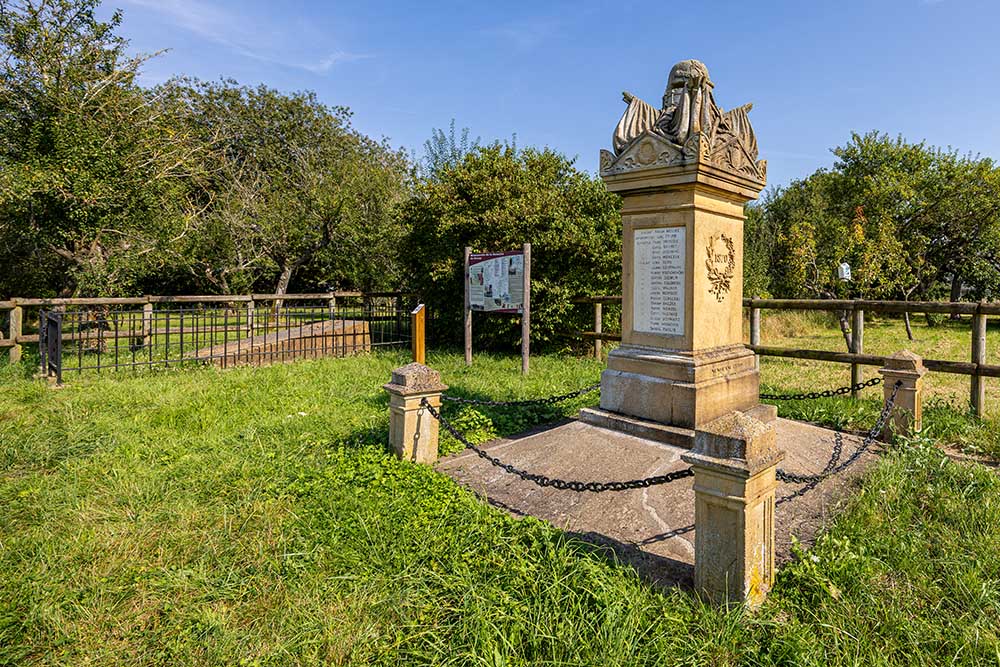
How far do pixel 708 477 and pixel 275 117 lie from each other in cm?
3206

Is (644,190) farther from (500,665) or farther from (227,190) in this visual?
(227,190)

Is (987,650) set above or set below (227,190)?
below

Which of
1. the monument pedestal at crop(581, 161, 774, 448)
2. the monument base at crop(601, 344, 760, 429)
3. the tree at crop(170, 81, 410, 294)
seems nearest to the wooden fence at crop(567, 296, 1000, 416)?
the monument base at crop(601, 344, 760, 429)

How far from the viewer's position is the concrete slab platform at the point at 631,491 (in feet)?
10.6

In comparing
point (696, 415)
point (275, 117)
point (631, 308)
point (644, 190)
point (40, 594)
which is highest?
point (275, 117)

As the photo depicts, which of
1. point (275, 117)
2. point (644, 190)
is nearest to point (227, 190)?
point (275, 117)

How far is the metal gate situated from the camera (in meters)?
7.87

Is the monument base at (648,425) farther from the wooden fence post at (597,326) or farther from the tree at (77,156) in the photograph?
the tree at (77,156)

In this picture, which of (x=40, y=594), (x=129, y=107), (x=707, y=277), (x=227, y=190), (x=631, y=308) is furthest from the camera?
(x=227, y=190)

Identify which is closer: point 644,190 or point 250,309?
point 644,190

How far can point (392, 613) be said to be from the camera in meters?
2.68

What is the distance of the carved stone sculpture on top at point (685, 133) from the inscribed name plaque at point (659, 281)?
0.60 metres

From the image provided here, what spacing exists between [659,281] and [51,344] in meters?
8.59

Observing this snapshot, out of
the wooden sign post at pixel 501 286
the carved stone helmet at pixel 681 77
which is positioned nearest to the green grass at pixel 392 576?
the carved stone helmet at pixel 681 77
